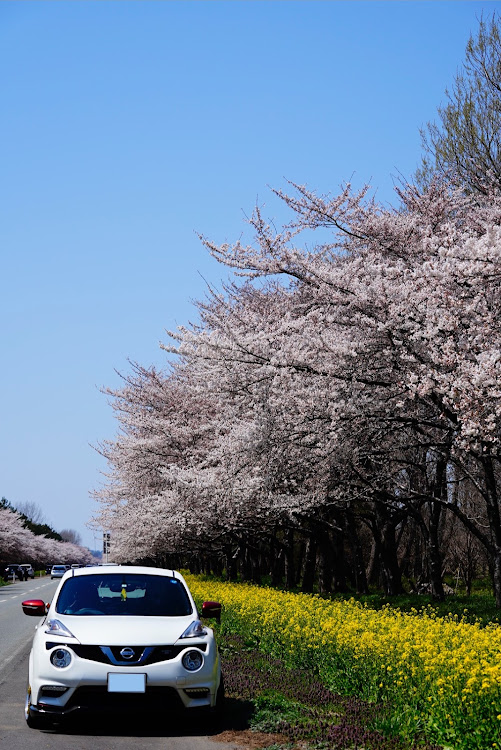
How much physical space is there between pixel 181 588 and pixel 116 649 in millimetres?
1581

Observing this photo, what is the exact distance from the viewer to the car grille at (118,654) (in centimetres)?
754

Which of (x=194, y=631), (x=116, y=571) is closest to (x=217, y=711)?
(x=194, y=631)

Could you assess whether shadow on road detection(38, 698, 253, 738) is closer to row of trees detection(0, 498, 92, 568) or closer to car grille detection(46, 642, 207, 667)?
car grille detection(46, 642, 207, 667)

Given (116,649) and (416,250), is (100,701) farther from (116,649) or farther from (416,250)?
(416,250)

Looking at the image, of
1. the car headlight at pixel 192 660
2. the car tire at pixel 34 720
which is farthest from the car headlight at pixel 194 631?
the car tire at pixel 34 720

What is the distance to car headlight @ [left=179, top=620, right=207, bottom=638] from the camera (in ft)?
26.2

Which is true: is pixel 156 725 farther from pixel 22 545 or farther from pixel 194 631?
pixel 22 545

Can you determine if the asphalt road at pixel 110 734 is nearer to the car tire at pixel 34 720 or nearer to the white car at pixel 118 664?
the car tire at pixel 34 720

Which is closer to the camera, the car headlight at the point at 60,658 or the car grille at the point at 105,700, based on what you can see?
the car grille at the point at 105,700

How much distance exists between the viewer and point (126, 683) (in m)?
7.41

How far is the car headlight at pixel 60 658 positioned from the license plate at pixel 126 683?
0.41m

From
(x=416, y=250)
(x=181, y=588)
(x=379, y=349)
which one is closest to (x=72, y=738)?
(x=181, y=588)

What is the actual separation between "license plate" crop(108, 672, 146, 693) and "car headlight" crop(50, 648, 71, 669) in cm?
41

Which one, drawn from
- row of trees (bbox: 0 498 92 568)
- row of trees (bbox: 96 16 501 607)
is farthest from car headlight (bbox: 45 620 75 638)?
row of trees (bbox: 0 498 92 568)
